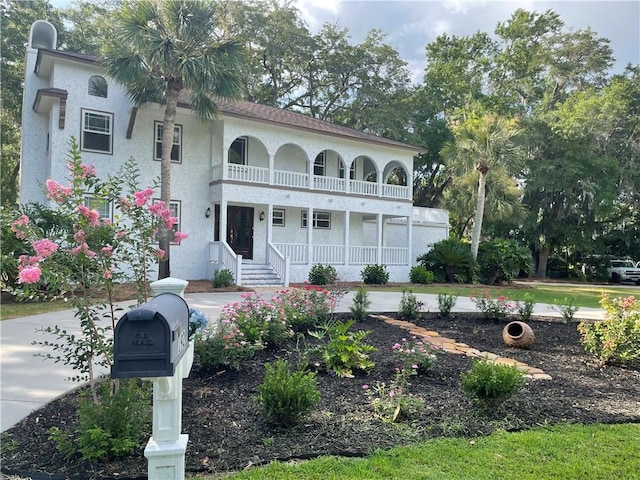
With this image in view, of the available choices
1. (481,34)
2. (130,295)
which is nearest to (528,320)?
(130,295)

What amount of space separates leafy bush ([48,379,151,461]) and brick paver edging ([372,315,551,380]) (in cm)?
340

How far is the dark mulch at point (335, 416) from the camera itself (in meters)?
3.05

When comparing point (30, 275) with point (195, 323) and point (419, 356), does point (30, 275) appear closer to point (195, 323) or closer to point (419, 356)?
point (195, 323)

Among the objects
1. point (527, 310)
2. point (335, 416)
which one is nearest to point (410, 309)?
point (527, 310)

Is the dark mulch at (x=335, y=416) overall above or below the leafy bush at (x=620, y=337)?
below

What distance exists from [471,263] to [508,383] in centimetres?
1769

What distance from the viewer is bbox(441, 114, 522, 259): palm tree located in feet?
66.4

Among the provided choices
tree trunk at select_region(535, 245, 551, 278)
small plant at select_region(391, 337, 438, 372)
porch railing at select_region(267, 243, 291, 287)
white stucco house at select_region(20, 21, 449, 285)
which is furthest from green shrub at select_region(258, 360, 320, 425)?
tree trunk at select_region(535, 245, 551, 278)

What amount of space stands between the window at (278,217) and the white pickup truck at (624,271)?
83.9 feet

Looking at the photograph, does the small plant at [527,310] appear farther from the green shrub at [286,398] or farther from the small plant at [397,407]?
the green shrub at [286,398]

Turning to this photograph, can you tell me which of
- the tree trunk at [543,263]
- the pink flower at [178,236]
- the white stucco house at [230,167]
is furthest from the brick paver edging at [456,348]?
the tree trunk at [543,263]

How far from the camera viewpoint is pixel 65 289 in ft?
10.5

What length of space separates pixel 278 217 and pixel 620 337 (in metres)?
15.3

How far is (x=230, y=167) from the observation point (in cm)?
1692
